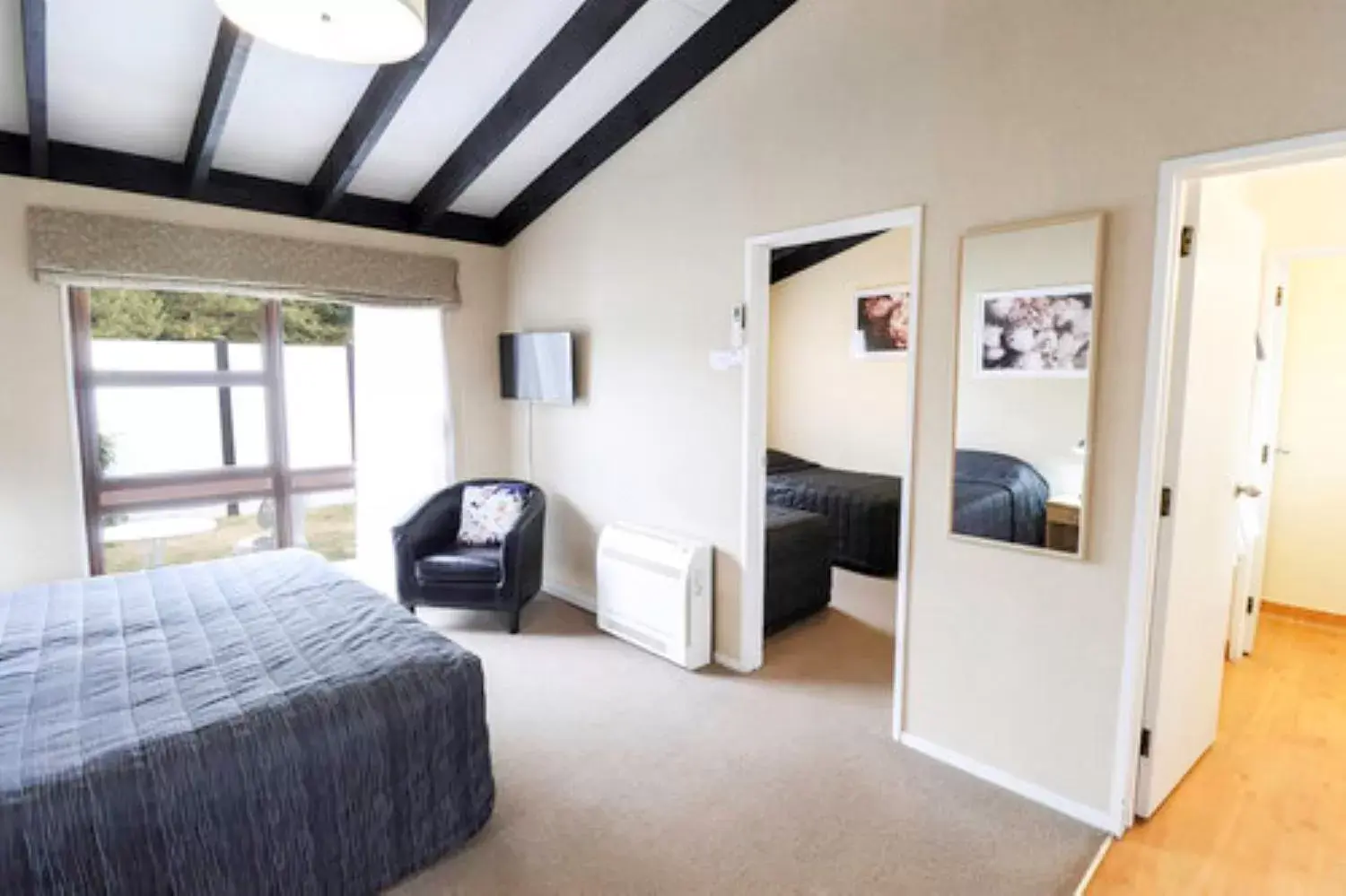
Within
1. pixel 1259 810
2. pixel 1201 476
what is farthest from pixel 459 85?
pixel 1259 810

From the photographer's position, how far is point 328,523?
4.93 metres

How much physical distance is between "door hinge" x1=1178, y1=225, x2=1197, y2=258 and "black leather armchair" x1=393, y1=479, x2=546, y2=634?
3.21 meters

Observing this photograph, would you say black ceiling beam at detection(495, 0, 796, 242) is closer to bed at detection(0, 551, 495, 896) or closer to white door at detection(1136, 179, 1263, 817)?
white door at detection(1136, 179, 1263, 817)

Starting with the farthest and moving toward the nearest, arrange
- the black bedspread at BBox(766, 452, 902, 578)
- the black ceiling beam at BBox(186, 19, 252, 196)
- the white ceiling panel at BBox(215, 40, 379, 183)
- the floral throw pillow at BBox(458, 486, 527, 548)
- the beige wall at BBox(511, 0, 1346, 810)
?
the black bedspread at BBox(766, 452, 902, 578) < the floral throw pillow at BBox(458, 486, 527, 548) < the white ceiling panel at BBox(215, 40, 379, 183) < the black ceiling beam at BBox(186, 19, 252, 196) < the beige wall at BBox(511, 0, 1346, 810)

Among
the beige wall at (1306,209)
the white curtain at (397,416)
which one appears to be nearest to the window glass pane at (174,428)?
the white curtain at (397,416)

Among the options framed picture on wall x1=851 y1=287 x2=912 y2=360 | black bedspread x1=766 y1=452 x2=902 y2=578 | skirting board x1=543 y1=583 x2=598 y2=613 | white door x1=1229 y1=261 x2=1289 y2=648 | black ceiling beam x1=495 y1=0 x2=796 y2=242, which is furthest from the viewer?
framed picture on wall x1=851 y1=287 x2=912 y2=360

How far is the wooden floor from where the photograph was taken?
2.01 metres

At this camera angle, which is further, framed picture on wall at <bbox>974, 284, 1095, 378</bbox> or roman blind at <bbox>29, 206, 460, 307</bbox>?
roman blind at <bbox>29, 206, 460, 307</bbox>

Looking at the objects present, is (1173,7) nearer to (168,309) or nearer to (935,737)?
(935,737)

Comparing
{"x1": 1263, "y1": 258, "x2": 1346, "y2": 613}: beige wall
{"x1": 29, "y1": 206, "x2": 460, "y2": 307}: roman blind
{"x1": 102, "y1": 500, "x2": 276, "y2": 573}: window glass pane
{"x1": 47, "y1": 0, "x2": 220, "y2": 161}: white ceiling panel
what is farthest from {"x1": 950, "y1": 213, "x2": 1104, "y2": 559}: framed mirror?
{"x1": 102, "y1": 500, "x2": 276, "y2": 573}: window glass pane

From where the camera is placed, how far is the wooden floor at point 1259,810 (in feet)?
6.58

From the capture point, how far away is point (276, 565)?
300 cm

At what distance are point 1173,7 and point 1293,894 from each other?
8.47 feet

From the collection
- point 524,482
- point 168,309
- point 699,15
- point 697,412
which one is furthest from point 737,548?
point 168,309
